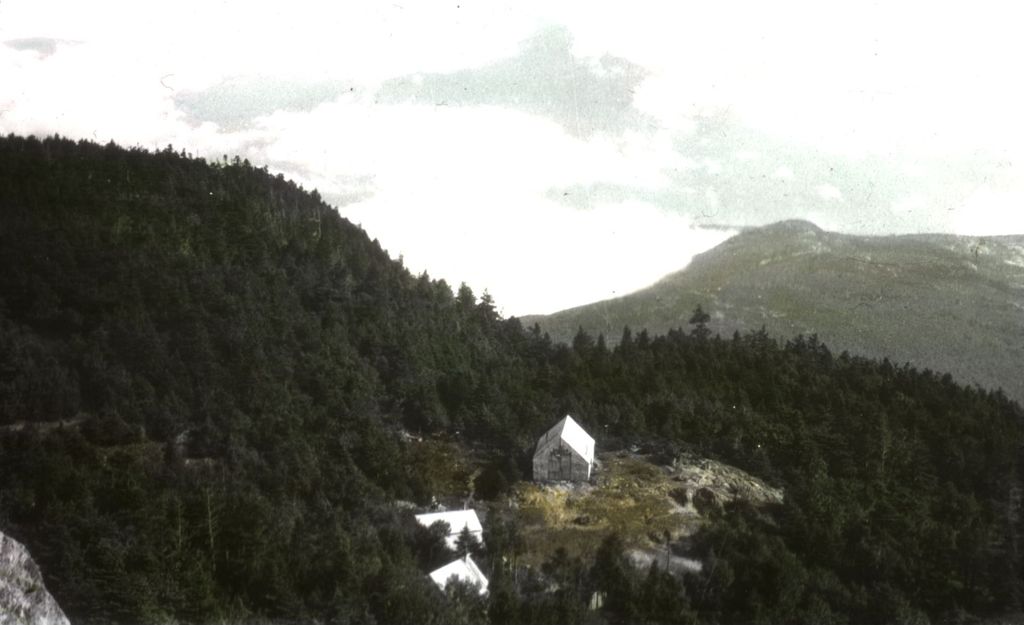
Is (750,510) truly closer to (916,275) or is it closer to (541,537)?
(541,537)

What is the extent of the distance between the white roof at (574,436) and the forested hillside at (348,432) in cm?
353

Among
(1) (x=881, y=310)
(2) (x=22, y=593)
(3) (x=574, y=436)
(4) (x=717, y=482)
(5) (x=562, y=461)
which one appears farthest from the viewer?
(1) (x=881, y=310)

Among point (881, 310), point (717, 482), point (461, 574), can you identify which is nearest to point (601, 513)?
point (717, 482)

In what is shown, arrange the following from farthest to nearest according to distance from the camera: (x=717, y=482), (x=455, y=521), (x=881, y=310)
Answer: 1. (x=881, y=310)
2. (x=717, y=482)
3. (x=455, y=521)

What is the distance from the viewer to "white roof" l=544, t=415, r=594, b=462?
53.4 m

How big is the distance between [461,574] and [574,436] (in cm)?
2173

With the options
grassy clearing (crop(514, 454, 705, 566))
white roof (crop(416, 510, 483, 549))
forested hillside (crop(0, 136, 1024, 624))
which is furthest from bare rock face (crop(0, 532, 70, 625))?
grassy clearing (crop(514, 454, 705, 566))

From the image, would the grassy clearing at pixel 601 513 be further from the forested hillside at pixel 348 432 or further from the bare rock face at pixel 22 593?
the bare rock face at pixel 22 593

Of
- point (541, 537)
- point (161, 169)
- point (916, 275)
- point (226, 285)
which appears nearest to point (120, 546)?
point (541, 537)

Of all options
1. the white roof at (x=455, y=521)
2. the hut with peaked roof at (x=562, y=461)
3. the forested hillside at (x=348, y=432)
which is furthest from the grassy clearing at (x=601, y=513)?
the white roof at (x=455, y=521)

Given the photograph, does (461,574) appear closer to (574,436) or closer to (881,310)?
(574,436)

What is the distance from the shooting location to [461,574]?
3431 centimetres

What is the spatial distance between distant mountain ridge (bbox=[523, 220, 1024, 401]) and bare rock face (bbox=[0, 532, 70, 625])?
14335cm

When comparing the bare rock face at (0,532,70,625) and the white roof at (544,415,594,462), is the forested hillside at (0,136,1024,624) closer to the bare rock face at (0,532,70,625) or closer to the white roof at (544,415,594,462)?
the bare rock face at (0,532,70,625)
